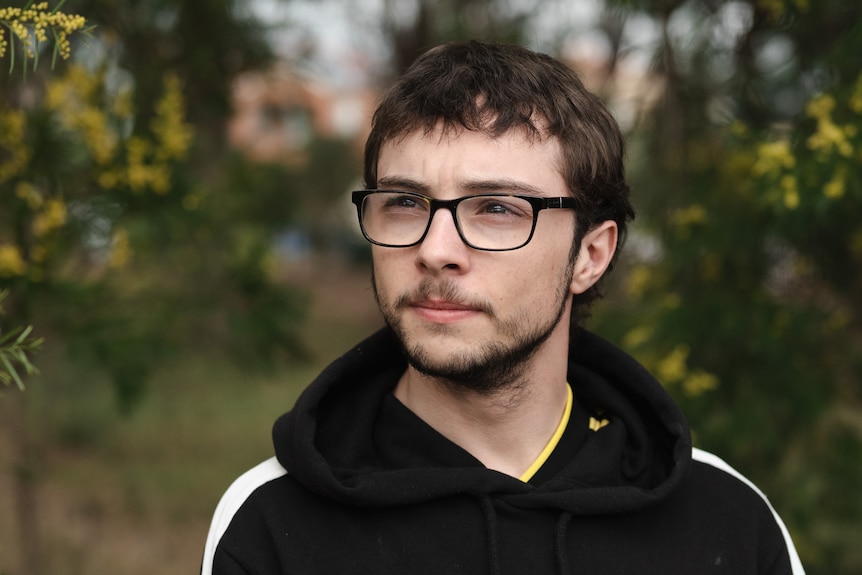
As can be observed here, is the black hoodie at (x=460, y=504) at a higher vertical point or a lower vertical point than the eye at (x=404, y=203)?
lower

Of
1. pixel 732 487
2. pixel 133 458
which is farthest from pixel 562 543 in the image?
pixel 133 458

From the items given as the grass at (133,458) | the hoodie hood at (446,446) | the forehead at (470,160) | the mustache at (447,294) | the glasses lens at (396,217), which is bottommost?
the grass at (133,458)

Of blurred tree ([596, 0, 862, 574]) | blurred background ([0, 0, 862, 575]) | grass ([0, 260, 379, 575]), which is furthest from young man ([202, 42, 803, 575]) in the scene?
grass ([0, 260, 379, 575])

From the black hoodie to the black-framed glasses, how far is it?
32 cm

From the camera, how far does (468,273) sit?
1.81m

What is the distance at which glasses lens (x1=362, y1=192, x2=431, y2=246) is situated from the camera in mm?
1848

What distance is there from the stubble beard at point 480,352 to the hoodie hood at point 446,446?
16 cm

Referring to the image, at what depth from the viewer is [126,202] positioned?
351 centimetres

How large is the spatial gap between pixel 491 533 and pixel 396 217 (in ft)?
2.09

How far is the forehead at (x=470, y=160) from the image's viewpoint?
5.95 feet

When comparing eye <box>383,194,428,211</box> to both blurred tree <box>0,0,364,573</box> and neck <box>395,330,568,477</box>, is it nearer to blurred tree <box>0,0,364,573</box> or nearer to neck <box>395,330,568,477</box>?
neck <box>395,330,568,477</box>

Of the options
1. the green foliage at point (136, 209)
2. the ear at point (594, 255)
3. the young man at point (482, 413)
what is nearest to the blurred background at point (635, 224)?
the green foliage at point (136, 209)

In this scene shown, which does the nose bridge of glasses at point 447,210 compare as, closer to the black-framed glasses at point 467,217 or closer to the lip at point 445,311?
the black-framed glasses at point 467,217

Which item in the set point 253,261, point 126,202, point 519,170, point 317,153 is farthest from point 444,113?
point 317,153
